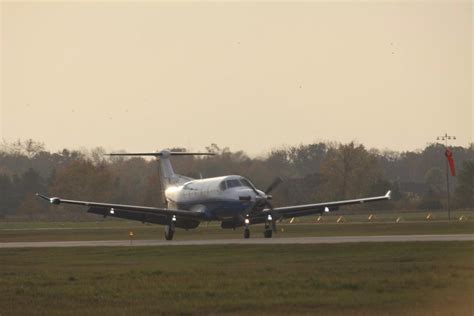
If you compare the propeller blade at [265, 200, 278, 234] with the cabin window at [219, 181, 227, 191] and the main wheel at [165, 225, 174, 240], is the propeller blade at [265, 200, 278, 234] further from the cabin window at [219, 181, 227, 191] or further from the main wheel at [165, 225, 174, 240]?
the main wheel at [165, 225, 174, 240]

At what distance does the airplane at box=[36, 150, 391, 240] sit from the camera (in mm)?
64688

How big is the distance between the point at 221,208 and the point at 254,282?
107 feet

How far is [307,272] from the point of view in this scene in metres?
36.5

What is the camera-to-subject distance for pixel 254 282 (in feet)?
110

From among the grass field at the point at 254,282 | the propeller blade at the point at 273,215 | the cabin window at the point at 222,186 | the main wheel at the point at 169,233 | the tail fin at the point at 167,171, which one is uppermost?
the tail fin at the point at 167,171

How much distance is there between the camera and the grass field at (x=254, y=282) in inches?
1099

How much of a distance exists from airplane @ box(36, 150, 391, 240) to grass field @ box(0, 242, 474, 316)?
15.1 metres

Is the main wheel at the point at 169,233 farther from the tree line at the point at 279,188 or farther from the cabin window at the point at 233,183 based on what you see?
the tree line at the point at 279,188

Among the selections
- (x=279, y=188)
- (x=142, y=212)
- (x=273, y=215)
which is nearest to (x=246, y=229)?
(x=273, y=215)

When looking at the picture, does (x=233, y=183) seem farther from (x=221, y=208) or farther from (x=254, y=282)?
(x=254, y=282)

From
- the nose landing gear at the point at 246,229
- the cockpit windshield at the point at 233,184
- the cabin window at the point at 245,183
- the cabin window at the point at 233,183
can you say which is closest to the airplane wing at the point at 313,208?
the nose landing gear at the point at 246,229

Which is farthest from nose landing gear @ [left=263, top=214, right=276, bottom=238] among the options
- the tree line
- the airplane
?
the tree line

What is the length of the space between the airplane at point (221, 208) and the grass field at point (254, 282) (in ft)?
49.4

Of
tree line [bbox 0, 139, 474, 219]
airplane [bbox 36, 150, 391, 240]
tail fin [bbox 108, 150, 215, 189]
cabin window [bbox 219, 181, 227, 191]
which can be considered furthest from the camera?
tree line [bbox 0, 139, 474, 219]
